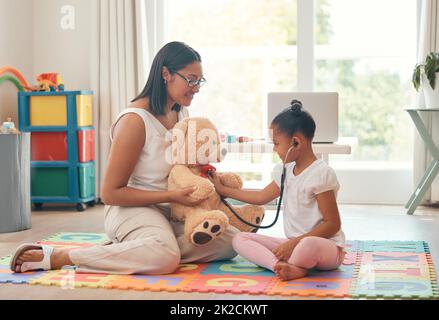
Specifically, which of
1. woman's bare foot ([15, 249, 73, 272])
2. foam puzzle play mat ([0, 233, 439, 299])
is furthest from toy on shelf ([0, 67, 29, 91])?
woman's bare foot ([15, 249, 73, 272])

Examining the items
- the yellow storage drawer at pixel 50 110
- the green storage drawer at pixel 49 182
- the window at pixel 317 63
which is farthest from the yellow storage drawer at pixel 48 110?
the window at pixel 317 63

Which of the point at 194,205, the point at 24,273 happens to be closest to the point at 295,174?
the point at 194,205

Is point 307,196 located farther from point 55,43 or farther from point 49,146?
point 55,43

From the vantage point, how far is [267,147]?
3.79 metres

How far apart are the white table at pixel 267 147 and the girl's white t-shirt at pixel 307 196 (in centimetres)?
108

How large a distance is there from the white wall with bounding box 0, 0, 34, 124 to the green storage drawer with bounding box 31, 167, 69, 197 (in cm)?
38

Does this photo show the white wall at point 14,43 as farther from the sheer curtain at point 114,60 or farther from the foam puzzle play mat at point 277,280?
the foam puzzle play mat at point 277,280

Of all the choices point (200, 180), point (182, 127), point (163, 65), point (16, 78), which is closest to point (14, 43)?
point (16, 78)

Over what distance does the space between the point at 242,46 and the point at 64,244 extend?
6.84 feet

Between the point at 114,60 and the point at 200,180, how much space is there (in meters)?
2.13

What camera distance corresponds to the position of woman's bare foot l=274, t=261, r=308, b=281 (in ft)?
7.97

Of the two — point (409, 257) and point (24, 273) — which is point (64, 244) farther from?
point (409, 257)

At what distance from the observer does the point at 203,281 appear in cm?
244

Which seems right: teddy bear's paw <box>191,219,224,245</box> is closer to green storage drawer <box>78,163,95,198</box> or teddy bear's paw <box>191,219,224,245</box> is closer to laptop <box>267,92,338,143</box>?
laptop <box>267,92,338,143</box>
